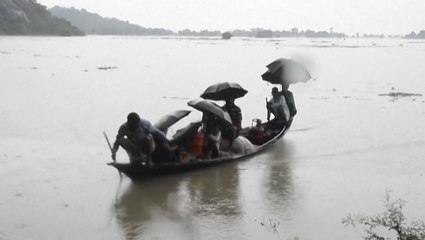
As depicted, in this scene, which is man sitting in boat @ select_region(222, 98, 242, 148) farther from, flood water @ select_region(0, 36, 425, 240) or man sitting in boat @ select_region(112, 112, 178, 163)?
man sitting in boat @ select_region(112, 112, 178, 163)

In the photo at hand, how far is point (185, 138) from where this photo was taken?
1033 centimetres

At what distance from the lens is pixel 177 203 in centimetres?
890

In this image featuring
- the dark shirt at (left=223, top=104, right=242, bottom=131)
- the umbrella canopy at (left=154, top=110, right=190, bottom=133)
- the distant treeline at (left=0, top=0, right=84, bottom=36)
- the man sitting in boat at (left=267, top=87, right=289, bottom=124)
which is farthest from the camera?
the distant treeline at (left=0, top=0, right=84, bottom=36)

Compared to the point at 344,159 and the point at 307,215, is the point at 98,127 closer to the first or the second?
the point at 344,159

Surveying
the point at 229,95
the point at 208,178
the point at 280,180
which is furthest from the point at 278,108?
the point at 208,178

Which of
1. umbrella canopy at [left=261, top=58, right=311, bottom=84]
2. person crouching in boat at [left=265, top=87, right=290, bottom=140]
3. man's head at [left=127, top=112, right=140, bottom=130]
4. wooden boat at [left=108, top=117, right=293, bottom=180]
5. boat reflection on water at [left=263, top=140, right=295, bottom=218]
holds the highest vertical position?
umbrella canopy at [left=261, top=58, right=311, bottom=84]

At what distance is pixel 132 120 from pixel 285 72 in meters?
6.01

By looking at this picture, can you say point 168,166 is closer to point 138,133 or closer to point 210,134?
point 138,133

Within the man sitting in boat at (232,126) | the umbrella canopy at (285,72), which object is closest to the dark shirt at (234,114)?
the man sitting in boat at (232,126)

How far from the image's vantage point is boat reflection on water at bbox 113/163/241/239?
774cm

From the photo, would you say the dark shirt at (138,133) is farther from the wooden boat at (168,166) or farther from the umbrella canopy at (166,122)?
the umbrella canopy at (166,122)

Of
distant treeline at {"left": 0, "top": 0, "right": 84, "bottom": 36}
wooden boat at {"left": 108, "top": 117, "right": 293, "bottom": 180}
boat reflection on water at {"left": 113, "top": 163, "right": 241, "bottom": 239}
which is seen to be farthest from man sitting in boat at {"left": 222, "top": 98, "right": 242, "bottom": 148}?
distant treeline at {"left": 0, "top": 0, "right": 84, "bottom": 36}

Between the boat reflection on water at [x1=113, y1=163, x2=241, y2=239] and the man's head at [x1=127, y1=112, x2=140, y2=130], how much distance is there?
3.73 ft

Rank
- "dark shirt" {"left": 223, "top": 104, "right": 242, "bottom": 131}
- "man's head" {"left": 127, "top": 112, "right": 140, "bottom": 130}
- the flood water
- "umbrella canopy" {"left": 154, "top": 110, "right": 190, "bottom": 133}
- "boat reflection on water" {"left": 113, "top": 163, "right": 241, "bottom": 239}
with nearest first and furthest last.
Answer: "boat reflection on water" {"left": 113, "top": 163, "right": 241, "bottom": 239} → the flood water → "man's head" {"left": 127, "top": 112, "right": 140, "bottom": 130} → "umbrella canopy" {"left": 154, "top": 110, "right": 190, "bottom": 133} → "dark shirt" {"left": 223, "top": 104, "right": 242, "bottom": 131}
